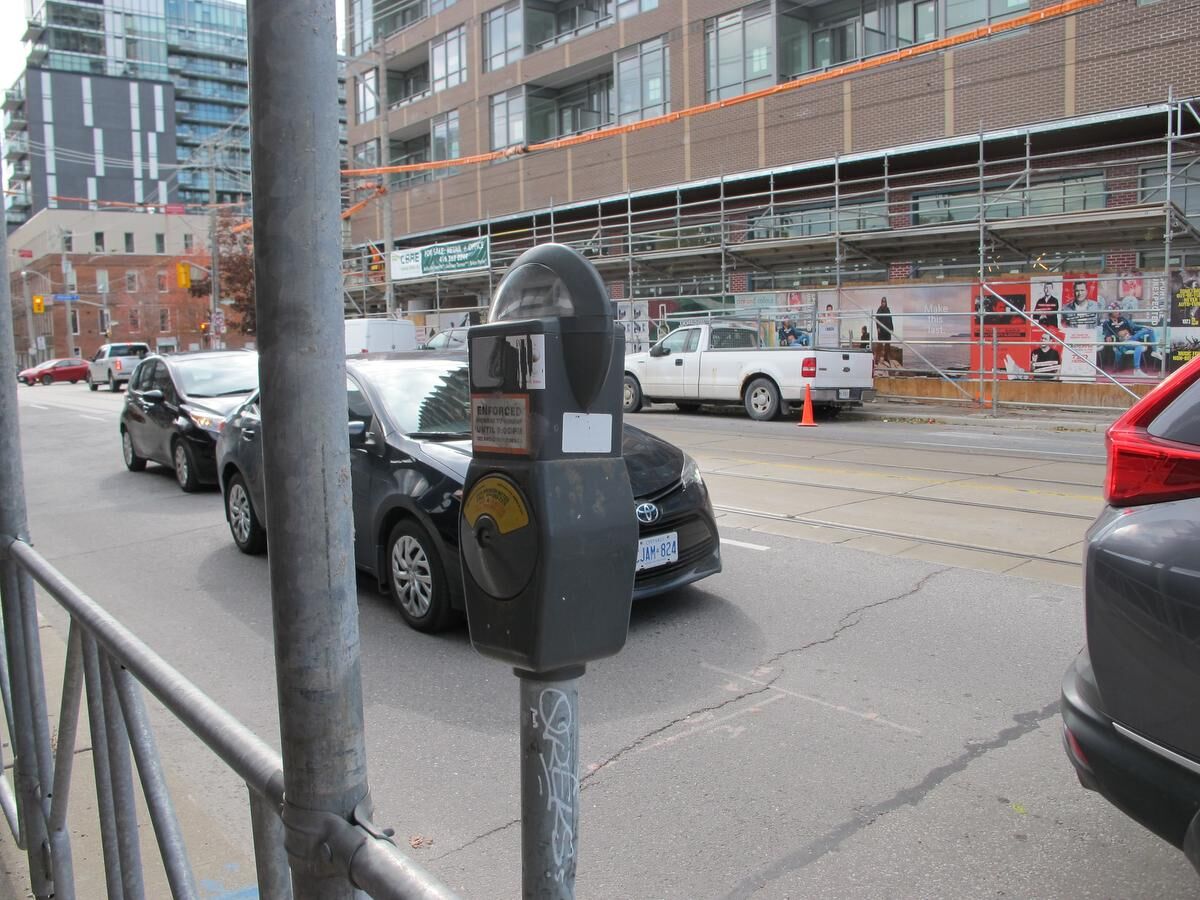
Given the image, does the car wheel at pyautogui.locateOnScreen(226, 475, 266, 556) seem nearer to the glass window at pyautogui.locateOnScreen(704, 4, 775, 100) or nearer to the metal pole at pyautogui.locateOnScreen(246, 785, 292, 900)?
the metal pole at pyautogui.locateOnScreen(246, 785, 292, 900)

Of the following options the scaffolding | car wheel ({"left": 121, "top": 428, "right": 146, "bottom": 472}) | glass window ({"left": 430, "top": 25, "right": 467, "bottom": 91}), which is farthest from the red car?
car wheel ({"left": 121, "top": 428, "right": 146, "bottom": 472})

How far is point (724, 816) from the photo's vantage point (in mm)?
3730

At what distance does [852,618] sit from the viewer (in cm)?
605

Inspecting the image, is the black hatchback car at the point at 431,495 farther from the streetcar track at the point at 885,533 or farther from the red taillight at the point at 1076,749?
the red taillight at the point at 1076,749

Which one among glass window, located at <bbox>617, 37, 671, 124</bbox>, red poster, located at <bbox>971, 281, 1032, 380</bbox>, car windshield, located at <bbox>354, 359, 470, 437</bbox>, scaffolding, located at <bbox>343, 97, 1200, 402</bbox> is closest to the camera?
car windshield, located at <bbox>354, 359, 470, 437</bbox>

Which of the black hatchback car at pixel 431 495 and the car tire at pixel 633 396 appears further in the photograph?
the car tire at pixel 633 396

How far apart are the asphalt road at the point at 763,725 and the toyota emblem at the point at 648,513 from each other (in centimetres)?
63

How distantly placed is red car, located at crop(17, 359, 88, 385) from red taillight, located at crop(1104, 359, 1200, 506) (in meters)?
57.1

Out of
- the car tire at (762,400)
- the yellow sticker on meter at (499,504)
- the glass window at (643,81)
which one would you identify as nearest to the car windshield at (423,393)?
the yellow sticker on meter at (499,504)

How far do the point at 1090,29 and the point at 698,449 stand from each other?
1363 centimetres

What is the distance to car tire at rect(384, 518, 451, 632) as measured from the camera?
19.3ft

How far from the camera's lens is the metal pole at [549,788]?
1.55 meters

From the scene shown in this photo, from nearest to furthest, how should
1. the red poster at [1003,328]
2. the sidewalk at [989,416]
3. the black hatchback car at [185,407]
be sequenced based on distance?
the black hatchback car at [185,407] < the sidewalk at [989,416] < the red poster at [1003,328]

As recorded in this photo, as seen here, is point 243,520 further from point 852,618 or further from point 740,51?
point 740,51
